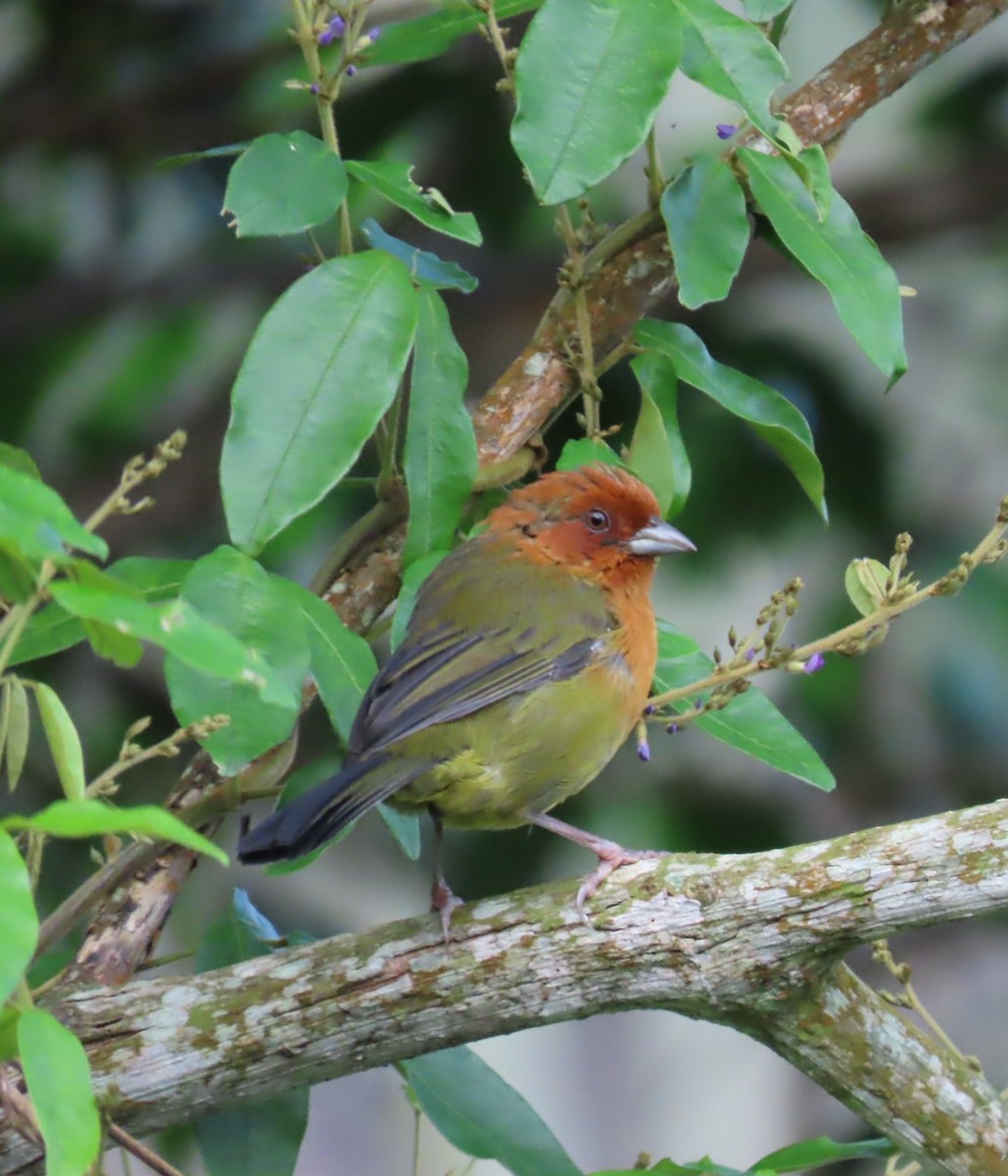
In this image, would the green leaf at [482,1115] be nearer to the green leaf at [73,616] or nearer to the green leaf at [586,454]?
the green leaf at [73,616]

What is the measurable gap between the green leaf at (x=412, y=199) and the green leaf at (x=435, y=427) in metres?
0.14

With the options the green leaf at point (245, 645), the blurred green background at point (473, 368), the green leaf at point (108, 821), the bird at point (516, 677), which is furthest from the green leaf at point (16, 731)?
the blurred green background at point (473, 368)

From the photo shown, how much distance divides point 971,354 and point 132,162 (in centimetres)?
268

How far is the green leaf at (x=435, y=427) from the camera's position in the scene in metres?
2.33

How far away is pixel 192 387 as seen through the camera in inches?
180

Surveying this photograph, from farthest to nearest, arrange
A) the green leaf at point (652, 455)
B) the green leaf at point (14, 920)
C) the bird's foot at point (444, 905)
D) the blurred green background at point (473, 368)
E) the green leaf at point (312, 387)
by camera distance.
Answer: the blurred green background at point (473, 368), the green leaf at point (652, 455), the bird's foot at point (444, 905), the green leaf at point (312, 387), the green leaf at point (14, 920)

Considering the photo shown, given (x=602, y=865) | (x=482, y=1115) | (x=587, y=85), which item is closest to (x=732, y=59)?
(x=587, y=85)

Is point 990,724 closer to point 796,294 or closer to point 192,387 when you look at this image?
point 796,294

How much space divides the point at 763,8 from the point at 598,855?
47.3 inches

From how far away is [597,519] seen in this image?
2848 mm

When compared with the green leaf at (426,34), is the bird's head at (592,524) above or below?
below

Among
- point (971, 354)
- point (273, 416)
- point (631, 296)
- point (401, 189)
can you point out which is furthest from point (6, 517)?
point (971, 354)

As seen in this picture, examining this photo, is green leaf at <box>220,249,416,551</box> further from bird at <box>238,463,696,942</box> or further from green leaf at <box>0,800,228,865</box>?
green leaf at <box>0,800,228,865</box>

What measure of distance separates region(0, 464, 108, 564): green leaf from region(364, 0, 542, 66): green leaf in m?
1.22
